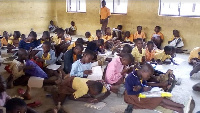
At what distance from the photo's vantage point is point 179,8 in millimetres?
7332

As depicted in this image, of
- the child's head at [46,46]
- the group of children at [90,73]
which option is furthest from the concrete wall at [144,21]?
the child's head at [46,46]

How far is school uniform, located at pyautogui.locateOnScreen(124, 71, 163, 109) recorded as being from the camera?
294 cm

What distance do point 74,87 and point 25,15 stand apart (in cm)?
718

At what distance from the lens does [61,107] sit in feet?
10.1

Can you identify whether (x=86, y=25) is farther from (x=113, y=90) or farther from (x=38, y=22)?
(x=113, y=90)

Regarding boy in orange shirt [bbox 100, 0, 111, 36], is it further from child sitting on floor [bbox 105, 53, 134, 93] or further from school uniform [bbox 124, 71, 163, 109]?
school uniform [bbox 124, 71, 163, 109]

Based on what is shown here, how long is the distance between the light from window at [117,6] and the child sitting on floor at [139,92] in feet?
19.1

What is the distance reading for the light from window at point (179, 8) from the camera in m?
7.03

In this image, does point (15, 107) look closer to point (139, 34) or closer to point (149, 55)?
point (149, 55)

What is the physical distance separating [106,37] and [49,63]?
3268mm

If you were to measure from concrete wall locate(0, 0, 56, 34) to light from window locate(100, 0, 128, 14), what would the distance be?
303 centimetres

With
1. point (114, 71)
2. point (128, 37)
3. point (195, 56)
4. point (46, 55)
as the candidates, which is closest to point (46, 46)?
point (46, 55)

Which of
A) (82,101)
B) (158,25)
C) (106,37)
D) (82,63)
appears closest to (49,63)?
(82,63)

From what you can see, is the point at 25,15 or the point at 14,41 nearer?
the point at 14,41
